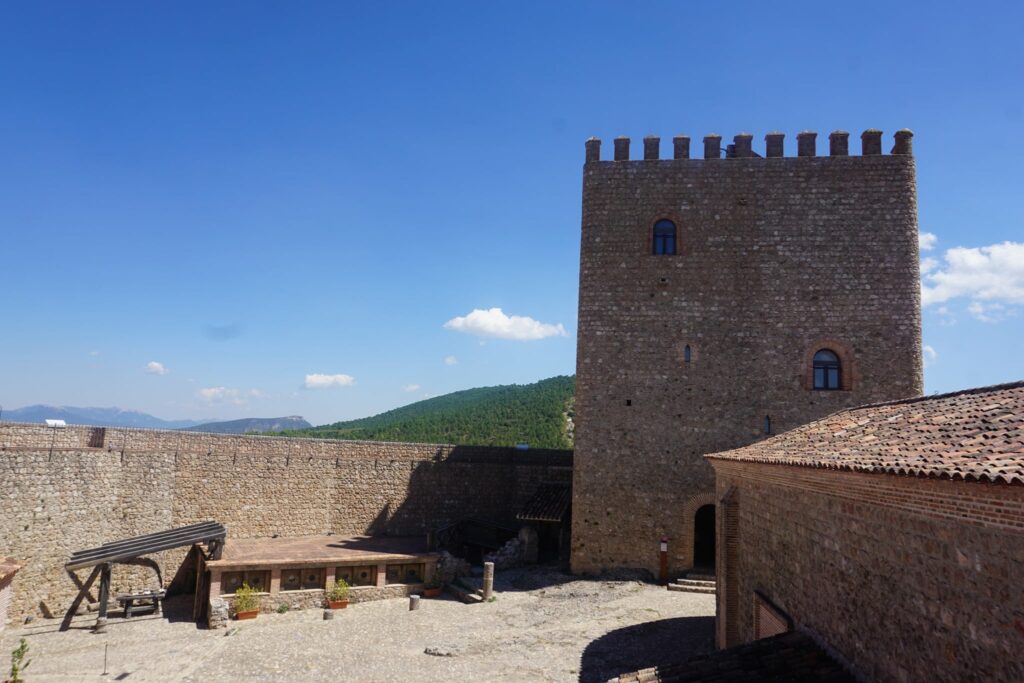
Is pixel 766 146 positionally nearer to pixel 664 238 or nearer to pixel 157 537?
pixel 664 238

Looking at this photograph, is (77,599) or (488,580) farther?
(488,580)

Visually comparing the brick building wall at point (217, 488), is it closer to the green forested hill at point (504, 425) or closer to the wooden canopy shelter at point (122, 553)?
the wooden canopy shelter at point (122, 553)

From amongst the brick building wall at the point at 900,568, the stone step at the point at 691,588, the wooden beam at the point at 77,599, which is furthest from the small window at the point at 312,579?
the brick building wall at the point at 900,568

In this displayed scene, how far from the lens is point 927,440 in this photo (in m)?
5.57

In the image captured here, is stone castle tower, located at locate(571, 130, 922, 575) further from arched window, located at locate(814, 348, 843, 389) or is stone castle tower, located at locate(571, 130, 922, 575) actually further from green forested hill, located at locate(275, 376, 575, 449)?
green forested hill, located at locate(275, 376, 575, 449)

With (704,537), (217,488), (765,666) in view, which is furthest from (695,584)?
(217,488)

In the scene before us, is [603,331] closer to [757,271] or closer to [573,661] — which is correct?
[757,271]

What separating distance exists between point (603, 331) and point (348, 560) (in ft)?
25.5

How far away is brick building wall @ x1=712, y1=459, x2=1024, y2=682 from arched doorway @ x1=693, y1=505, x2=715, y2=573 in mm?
6951

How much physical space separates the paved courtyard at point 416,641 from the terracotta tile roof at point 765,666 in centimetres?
342

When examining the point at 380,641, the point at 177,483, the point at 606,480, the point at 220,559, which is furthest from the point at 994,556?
the point at 177,483

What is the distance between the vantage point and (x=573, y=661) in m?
10.0

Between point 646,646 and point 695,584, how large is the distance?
12.6 feet

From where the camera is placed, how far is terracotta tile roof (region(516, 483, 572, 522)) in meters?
16.2
